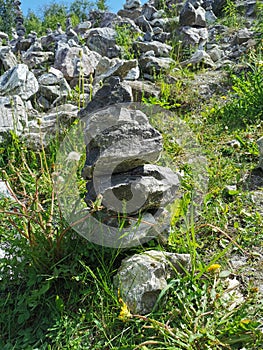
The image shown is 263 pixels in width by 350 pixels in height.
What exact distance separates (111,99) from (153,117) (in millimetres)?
1624

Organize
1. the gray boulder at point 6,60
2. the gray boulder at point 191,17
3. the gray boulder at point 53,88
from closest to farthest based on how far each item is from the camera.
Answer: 1. the gray boulder at point 53,88
2. the gray boulder at point 6,60
3. the gray boulder at point 191,17

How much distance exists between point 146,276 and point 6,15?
52.4 ft

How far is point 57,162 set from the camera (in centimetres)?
361

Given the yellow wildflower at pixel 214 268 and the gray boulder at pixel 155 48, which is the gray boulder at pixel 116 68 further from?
the yellow wildflower at pixel 214 268

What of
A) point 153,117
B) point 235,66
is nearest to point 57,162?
point 153,117

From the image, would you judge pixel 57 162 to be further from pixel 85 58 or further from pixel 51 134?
pixel 85 58

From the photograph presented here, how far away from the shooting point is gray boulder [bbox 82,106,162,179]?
8.04 ft

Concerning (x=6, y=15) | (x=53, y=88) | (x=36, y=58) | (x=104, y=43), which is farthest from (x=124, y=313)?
(x=6, y=15)

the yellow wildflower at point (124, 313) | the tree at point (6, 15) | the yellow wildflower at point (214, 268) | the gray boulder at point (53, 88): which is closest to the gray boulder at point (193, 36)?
the gray boulder at point (53, 88)

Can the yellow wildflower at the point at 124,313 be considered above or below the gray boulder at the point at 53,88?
below

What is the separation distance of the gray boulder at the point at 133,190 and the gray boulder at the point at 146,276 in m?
0.31

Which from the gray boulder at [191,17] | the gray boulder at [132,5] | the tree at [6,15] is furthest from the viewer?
the tree at [6,15]

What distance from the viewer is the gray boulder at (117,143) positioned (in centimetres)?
245

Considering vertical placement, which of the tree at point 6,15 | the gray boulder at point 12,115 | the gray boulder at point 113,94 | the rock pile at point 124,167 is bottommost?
the tree at point 6,15
